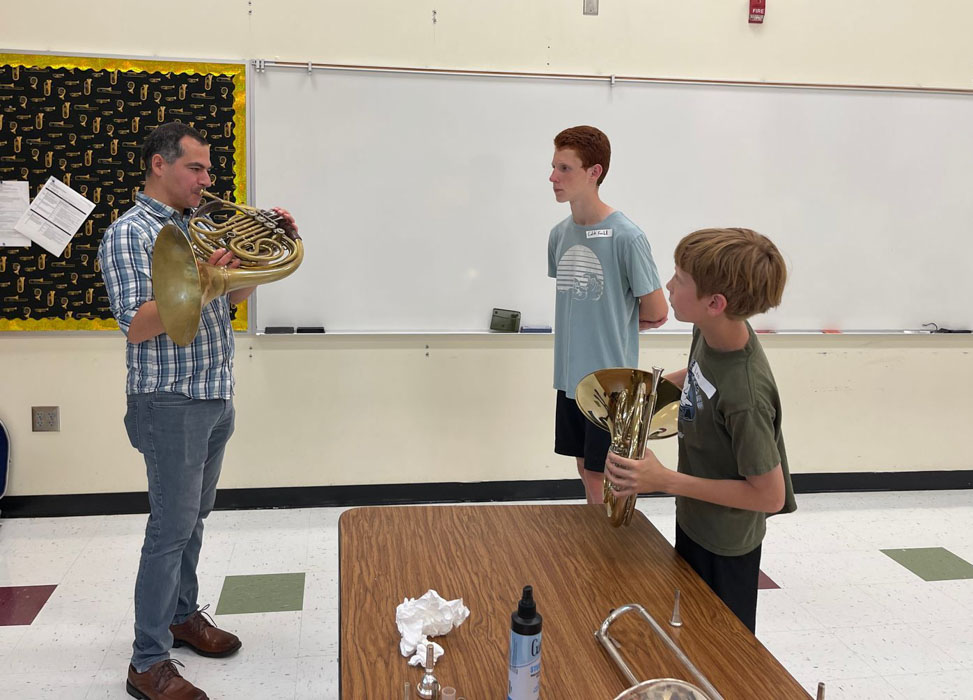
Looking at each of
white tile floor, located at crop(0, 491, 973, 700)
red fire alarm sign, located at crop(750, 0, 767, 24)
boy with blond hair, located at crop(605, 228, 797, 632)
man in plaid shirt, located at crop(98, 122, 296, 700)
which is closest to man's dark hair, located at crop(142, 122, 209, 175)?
man in plaid shirt, located at crop(98, 122, 296, 700)

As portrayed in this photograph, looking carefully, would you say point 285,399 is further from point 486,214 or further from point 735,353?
point 735,353

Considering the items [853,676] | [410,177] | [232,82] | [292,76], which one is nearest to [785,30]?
[410,177]

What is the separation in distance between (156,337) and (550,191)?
2078 millimetres

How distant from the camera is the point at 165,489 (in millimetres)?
2072

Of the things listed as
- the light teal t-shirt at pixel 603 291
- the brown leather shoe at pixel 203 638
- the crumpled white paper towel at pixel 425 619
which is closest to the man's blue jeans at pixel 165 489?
the brown leather shoe at pixel 203 638

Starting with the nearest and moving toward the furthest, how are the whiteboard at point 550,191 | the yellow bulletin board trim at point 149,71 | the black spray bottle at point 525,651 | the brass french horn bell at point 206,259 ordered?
1. the black spray bottle at point 525,651
2. the brass french horn bell at point 206,259
3. the yellow bulletin board trim at point 149,71
4. the whiteboard at point 550,191

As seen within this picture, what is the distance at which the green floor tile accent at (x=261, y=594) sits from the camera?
2.72m

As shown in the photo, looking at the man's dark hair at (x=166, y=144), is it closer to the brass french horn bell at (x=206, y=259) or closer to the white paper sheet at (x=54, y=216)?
the brass french horn bell at (x=206, y=259)

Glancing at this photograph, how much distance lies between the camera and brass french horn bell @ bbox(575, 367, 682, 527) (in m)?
1.54

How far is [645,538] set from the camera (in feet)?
5.30

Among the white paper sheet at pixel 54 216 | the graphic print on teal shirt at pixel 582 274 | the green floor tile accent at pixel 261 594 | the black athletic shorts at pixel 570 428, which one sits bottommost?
the green floor tile accent at pixel 261 594

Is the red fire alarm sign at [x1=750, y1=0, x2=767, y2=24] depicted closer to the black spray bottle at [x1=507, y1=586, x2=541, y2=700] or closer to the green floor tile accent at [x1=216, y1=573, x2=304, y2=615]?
the green floor tile accent at [x1=216, y1=573, x2=304, y2=615]

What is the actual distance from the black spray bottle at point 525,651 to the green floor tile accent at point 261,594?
6.06ft

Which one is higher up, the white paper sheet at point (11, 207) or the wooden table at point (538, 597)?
the white paper sheet at point (11, 207)
